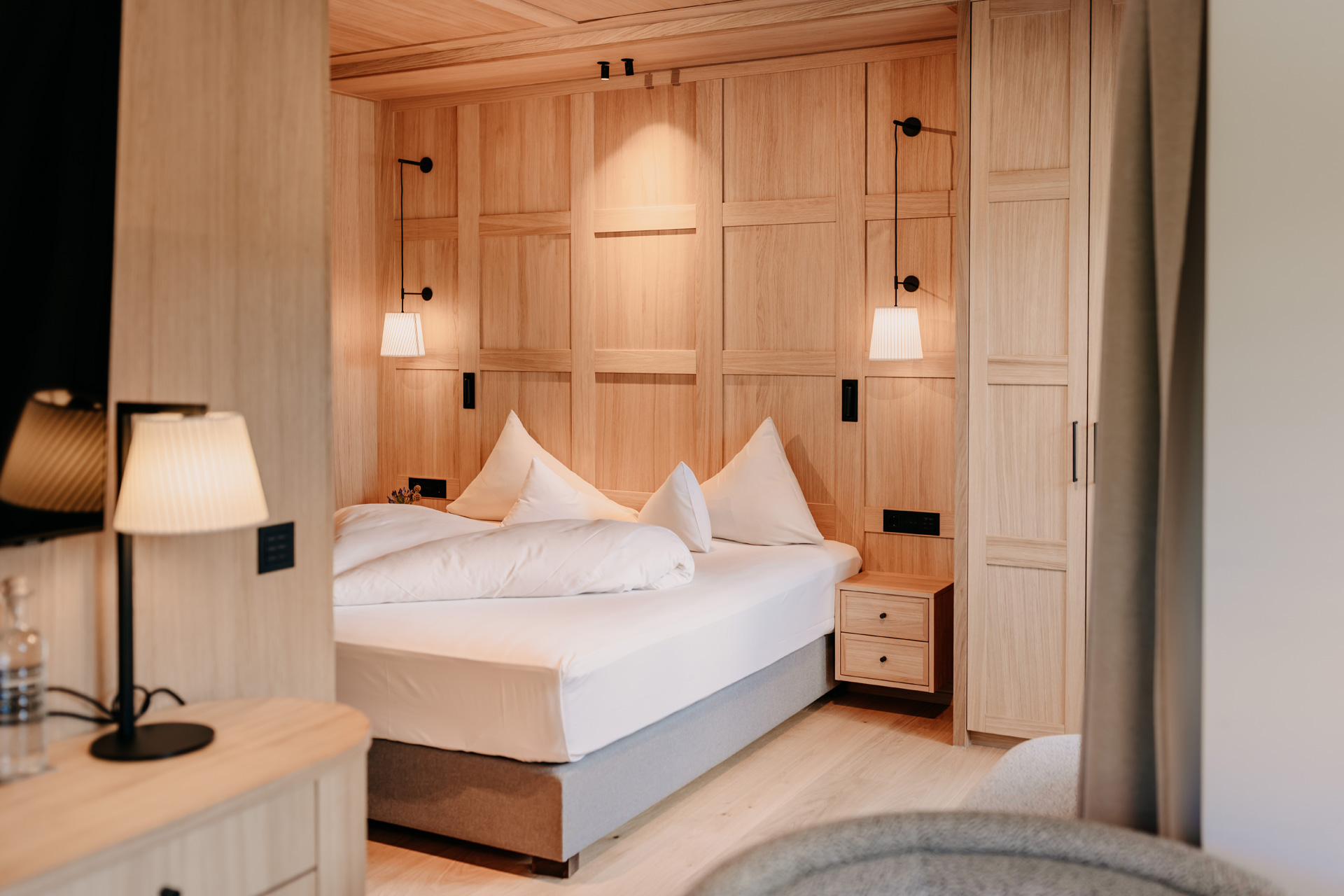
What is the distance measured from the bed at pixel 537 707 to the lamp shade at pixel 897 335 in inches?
53.1

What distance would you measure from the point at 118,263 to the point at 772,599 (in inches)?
101

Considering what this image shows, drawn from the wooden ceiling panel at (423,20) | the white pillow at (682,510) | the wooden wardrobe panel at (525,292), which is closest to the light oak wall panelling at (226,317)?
the wooden ceiling panel at (423,20)

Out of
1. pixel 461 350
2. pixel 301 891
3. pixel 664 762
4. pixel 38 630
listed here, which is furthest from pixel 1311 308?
pixel 461 350

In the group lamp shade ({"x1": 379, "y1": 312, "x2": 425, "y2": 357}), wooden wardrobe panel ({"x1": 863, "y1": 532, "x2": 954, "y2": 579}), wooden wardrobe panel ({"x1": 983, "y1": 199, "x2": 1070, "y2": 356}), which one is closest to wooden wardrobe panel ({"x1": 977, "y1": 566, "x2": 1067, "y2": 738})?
wooden wardrobe panel ({"x1": 863, "y1": 532, "x2": 954, "y2": 579})

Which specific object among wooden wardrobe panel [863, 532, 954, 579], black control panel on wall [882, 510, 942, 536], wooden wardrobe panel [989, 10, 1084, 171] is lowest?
wooden wardrobe panel [863, 532, 954, 579]

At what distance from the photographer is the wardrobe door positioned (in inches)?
153

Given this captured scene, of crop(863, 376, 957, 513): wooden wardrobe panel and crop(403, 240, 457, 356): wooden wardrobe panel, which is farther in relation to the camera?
crop(403, 240, 457, 356): wooden wardrobe panel

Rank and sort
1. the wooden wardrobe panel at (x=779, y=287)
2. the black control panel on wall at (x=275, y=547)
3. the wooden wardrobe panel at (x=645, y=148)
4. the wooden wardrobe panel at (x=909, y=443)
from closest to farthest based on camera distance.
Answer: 1. the black control panel on wall at (x=275, y=547)
2. the wooden wardrobe panel at (x=909, y=443)
3. the wooden wardrobe panel at (x=779, y=287)
4. the wooden wardrobe panel at (x=645, y=148)

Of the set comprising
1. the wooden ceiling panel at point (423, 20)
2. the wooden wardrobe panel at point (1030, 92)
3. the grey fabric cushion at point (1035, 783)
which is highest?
the wooden ceiling panel at point (423, 20)

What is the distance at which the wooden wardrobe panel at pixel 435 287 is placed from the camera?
5734 mm

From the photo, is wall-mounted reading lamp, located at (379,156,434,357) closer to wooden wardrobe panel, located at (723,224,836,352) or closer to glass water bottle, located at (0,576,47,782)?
wooden wardrobe panel, located at (723,224,836,352)

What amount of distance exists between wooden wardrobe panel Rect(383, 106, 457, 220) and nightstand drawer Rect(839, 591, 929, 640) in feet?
9.19

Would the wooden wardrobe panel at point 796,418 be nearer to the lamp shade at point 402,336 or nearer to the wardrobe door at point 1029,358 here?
the wardrobe door at point 1029,358

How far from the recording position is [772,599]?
13.3 feet
